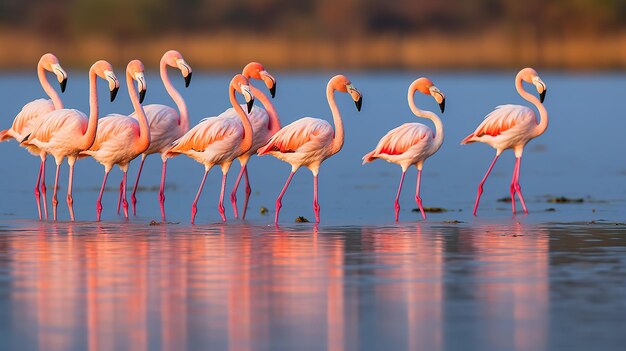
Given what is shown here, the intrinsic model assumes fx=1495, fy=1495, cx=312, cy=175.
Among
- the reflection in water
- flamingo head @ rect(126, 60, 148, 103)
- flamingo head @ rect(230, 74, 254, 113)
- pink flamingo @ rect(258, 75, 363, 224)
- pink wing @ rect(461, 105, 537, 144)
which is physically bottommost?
the reflection in water

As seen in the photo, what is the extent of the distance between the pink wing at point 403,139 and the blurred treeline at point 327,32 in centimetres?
2501

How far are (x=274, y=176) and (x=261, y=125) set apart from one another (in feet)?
10.7

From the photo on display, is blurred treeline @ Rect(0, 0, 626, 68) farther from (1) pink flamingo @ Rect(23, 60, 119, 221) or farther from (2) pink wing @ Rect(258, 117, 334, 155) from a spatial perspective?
(2) pink wing @ Rect(258, 117, 334, 155)

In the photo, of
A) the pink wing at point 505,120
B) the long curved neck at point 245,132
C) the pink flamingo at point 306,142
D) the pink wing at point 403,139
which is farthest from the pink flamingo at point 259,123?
the pink wing at point 505,120

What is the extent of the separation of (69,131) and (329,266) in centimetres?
440

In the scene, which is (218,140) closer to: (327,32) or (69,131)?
(69,131)

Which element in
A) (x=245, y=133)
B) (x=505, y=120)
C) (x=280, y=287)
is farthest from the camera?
(x=505, y=120)

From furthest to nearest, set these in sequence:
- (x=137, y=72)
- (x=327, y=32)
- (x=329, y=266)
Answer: (x=327, y=32) < (x=137, y=72) < (x=329, y=266)

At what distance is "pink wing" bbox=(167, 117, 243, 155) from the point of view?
13.2 m

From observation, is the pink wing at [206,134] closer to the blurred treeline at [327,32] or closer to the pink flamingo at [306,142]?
the pink flamingo at [306,142]

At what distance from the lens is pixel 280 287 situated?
881 centimetres

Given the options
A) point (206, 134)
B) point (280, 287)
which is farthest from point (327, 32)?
point (280, 287)

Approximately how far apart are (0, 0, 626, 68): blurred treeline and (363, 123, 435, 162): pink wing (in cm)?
2501

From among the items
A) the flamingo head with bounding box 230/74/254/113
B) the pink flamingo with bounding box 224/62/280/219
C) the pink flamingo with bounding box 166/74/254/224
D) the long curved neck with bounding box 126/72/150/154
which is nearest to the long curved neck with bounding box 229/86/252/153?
the pink flamingo with bounding box 166/74/254/224
